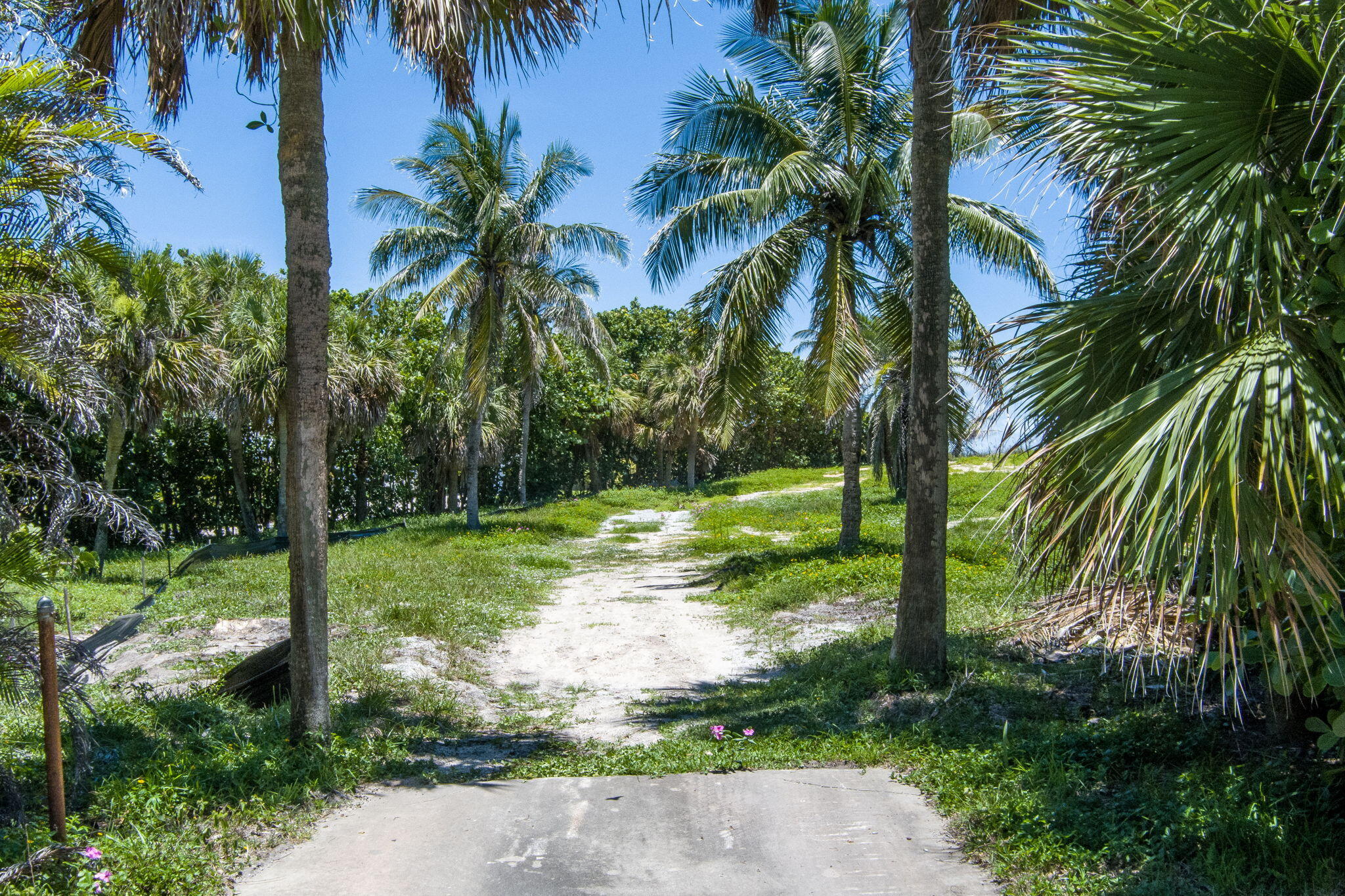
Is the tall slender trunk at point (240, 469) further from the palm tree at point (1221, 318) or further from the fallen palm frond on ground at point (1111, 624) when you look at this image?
the palm tree at point (1221, 318)

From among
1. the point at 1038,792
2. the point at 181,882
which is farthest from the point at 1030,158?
the point at 181,882

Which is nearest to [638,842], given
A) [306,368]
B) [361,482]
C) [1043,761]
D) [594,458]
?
[1043,761]

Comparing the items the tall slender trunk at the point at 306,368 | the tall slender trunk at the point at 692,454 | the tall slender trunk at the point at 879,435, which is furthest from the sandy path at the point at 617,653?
the tall slender trunk at the point at 692,454

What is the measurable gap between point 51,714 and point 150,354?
1520 cm

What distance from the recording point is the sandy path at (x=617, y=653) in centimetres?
Answer: 773

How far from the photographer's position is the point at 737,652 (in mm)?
9688

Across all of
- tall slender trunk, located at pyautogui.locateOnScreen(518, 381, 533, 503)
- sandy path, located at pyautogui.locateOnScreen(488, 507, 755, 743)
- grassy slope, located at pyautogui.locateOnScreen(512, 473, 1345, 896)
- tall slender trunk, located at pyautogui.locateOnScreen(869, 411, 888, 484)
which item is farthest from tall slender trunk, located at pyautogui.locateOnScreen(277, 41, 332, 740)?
tall slender trunk, located at pyautogui.locateOnScreen(869, 411, 888, 484)

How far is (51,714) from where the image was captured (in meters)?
3.71

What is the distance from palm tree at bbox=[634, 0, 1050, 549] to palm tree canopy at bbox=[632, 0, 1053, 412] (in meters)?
0.02

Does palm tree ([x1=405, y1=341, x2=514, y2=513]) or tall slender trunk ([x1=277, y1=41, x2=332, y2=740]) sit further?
palm tree ([x1=405, y1=341, x2=514, y2=513])

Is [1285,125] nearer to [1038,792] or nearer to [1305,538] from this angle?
[1305,538]

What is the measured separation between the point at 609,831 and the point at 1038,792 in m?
2.23

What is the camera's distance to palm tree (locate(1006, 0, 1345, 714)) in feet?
9.87

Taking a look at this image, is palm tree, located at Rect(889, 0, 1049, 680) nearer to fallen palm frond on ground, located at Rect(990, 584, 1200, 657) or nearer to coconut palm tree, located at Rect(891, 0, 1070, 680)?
coconut palm tree, located at Rect(891, 0, 1070, 680)
